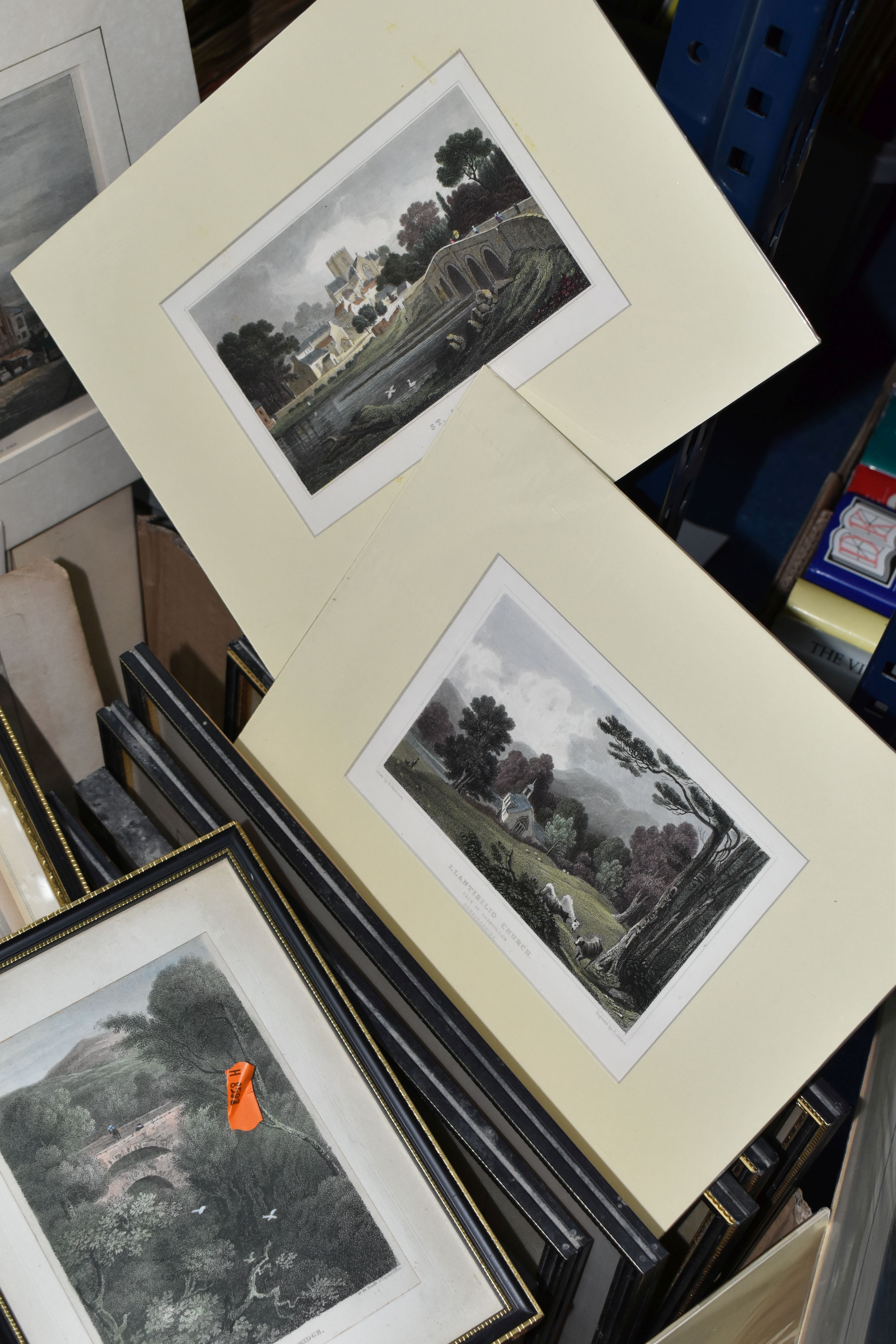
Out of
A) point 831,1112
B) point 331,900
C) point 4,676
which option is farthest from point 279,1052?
point 4,676

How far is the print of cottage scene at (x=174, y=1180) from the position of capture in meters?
0.66

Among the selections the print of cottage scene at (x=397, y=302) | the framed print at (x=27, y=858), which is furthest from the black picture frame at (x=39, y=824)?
the print of cottage scene at (x=397, y=302)

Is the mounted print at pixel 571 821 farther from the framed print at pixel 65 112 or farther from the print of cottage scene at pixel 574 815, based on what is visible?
the framed print at pixel 65 112

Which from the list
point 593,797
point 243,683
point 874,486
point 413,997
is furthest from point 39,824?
point 874,486

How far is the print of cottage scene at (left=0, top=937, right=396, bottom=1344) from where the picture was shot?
0.66 metres

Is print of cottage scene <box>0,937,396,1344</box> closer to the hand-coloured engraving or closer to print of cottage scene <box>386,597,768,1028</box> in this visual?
print of cottage scene <box>386,597,768,1028</box>

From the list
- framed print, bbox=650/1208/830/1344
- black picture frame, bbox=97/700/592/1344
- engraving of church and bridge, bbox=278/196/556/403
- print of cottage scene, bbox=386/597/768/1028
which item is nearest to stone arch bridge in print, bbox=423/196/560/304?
engraving of church and bridge, bbox=278/196/556/403

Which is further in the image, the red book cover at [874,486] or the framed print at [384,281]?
the red book cover at [874,486]

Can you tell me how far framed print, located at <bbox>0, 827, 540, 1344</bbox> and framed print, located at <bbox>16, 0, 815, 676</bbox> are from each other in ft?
0.82

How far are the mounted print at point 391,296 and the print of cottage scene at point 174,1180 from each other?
1.31 feet

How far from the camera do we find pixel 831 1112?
0.76m

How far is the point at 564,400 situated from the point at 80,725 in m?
0.68

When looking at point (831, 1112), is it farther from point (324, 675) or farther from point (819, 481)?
point (819, 481)

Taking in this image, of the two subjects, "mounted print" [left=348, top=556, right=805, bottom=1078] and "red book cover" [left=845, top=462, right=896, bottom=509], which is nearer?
"mounted print" [left=348, top=556, right=805, bottom=1078]
